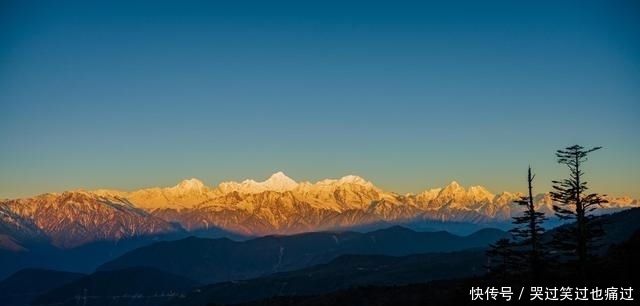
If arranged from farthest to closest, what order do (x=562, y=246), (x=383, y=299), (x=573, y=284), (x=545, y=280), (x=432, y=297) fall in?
(x=383, y=299), (x=432, y=297), (x=545, y=280), (x=573, y=284), (x=562, y=246)

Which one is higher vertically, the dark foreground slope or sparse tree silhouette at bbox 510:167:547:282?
sparse tree silhouette at bbox 510:167:547:282

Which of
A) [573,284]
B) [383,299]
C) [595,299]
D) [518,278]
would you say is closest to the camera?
[595,299]

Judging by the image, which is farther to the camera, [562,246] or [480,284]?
[480,284]

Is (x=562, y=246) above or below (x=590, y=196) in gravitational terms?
below

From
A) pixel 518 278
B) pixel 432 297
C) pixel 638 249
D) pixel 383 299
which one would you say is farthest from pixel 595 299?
pixel 383 299

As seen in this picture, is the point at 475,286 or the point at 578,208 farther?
the point at 475,286

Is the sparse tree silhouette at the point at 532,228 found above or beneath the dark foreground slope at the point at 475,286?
above

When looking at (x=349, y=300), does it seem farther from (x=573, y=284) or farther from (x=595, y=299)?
(x=595, y=299)

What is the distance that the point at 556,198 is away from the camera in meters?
75.2

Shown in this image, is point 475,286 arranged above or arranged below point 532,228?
below

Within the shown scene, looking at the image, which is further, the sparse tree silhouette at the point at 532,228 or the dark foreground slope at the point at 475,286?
the dark foreground slope at the point at 475,286

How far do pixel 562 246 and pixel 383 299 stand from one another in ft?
271

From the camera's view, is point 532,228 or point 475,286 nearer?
point 532,228

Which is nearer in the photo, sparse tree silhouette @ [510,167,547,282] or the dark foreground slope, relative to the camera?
sparse tree silhouette @ [510,167,547,282]
